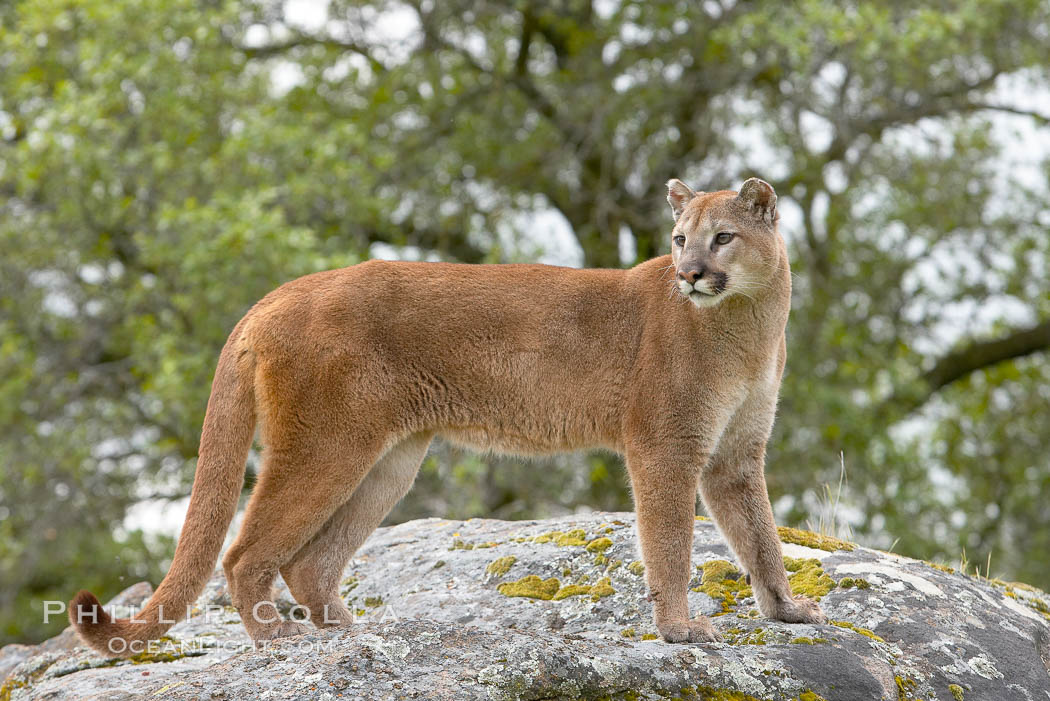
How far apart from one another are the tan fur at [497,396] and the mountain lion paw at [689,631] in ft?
0.05

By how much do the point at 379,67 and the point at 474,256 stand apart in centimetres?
284

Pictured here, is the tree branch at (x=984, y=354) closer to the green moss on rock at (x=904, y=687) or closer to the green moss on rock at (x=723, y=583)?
the green moss on rock at (x=723, y=583)

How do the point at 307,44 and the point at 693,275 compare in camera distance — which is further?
the point at 307,44

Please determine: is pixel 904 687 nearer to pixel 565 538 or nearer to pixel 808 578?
pixel 808 578

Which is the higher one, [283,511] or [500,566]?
[283,511]

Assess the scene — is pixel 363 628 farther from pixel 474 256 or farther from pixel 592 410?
pixel 474 256

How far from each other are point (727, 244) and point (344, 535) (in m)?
2.48

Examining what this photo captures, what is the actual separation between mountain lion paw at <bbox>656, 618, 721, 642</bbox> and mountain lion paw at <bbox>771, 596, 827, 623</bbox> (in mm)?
378

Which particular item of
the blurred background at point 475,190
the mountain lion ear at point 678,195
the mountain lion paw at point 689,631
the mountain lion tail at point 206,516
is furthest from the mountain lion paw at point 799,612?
the blurred background at point 475,190

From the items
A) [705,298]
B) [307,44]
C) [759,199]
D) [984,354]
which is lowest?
[984,354]

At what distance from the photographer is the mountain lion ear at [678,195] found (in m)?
6.08

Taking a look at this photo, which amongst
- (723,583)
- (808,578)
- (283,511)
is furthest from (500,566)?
(808,578)

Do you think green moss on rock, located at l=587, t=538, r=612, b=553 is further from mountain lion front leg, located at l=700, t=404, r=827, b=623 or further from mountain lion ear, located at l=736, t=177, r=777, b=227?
mountain lion ear, located at l=736, t=177, r=777, b=227

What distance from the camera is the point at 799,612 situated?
17.7 ft
